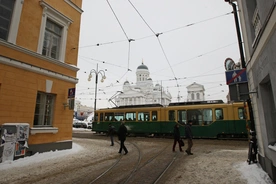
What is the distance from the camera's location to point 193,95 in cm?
6950

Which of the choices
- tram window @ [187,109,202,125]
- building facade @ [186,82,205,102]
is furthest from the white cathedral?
tram window @ [187,109,202,125]

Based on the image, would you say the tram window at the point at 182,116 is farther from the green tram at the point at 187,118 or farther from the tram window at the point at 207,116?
the tram window at the point at 207,116

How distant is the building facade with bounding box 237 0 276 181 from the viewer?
402cm

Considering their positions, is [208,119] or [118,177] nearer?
[118,177]

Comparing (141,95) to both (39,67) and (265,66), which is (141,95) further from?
(265,66)

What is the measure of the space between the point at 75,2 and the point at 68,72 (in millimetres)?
4649

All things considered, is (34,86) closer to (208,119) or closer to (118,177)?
(118,177)

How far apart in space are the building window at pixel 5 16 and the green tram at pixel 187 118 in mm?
12200

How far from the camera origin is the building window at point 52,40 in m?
9.41

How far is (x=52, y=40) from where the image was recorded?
977 cm

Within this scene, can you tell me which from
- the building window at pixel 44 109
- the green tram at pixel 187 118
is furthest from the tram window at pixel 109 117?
the building window at pixel 44 109

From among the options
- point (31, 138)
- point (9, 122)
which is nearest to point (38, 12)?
point (9, 122)

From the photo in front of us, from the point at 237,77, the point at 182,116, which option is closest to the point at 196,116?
the point at 182,116

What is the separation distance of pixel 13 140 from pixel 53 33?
586cm
